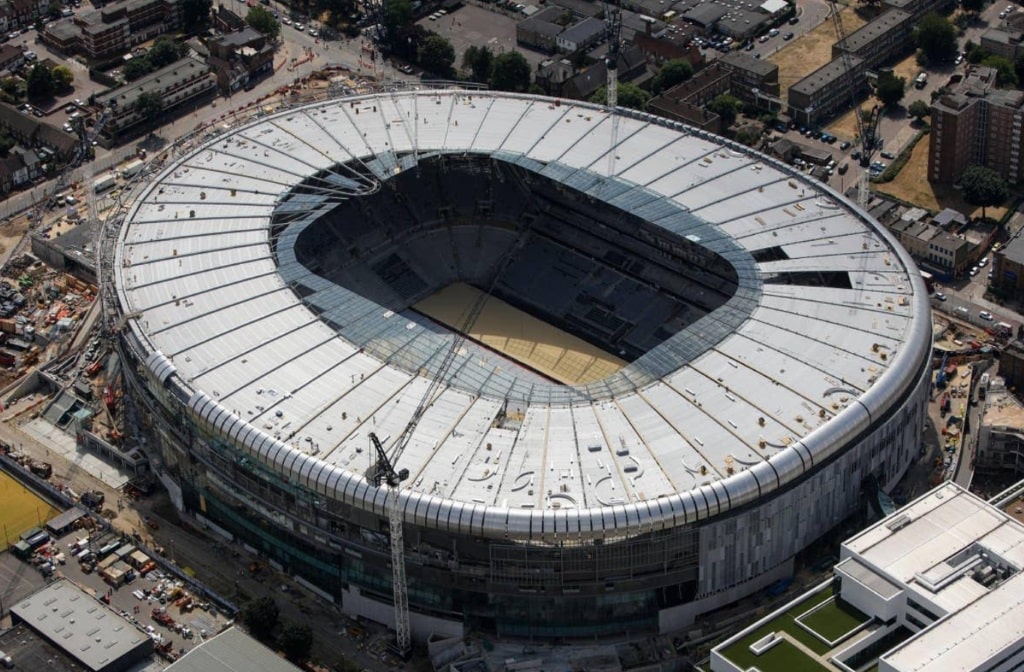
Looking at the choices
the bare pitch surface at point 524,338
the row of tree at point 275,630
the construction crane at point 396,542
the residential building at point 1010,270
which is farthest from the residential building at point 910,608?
the residential building at point 1010,270

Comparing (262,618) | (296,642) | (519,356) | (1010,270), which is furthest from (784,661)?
(1010,270)

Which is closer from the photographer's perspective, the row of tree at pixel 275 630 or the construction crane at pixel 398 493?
the construction crane at pixel 398 493

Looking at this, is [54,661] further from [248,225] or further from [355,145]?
[355,145]

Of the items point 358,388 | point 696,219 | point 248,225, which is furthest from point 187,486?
point 696,219

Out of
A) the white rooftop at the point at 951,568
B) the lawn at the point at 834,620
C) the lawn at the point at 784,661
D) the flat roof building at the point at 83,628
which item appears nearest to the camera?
the white rooftop at the point at 951,568

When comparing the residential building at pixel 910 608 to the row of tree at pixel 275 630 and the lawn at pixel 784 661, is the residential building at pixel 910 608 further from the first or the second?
the row of tree at pixel 275 630
